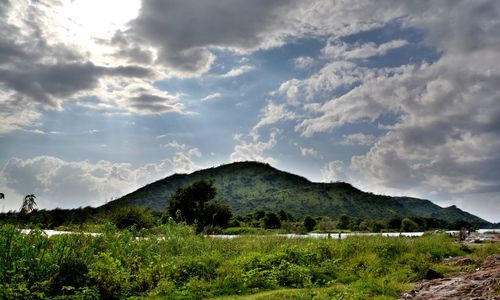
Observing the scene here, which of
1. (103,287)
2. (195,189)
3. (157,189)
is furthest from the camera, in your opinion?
(157,189)

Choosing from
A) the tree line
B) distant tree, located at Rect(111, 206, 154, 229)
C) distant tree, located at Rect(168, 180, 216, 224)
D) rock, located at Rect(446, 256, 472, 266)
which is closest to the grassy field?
rock, located at Rect(446, 256, 472, 266)

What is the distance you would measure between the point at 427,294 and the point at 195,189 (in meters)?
50.7

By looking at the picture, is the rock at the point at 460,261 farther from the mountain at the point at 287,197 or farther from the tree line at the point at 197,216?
the mountain at the point at 287,197

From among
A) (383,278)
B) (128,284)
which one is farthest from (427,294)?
(128,284)

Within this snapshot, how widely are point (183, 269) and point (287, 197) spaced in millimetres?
121304

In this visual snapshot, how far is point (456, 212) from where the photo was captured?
15675cm

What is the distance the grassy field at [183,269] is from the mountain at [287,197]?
9132 cm

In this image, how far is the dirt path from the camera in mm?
10586

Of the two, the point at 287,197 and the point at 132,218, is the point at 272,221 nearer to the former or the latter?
the point at 132,218

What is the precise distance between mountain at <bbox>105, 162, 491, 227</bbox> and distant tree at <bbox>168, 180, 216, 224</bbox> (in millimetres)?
48063

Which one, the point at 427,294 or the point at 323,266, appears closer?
the point at 427,294

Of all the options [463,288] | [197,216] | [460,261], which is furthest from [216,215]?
[463,288]

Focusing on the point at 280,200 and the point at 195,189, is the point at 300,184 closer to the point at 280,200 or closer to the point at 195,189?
the point at 280,200

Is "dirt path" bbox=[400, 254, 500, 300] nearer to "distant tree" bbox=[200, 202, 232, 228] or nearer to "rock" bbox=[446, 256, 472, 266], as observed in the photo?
"rock" bbox=[446, 256, 472, 266]
